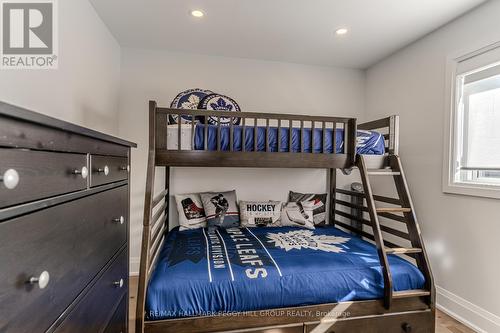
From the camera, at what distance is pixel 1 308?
19.7 inches

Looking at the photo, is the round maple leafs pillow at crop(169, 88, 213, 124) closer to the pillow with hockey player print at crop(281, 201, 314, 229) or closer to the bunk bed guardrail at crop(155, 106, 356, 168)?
the bunk bed guardrail at crop(155, 106, 356, 168)

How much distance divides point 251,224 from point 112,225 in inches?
70.7

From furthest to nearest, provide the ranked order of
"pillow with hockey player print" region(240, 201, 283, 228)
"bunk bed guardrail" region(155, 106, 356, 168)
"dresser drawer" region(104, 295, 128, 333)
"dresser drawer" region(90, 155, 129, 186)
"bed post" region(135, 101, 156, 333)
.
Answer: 1. "pillow with hockey player print" region(240, 201, 283, 228)
2. "bunk bed guardrail" region(155, 106, 356, 168)
3. "bed post" region(135, 101, 156, 333)
4. "dresser drawer" region(104, 295, 128, 333)
5. "dresser drawer" region(90, 155, 129, 186)

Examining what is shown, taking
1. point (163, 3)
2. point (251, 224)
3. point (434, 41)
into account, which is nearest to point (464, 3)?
point (434, 41)

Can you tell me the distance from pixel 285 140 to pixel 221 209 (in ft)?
3.71

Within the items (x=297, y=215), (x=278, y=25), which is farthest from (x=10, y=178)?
(x=297, y=215)

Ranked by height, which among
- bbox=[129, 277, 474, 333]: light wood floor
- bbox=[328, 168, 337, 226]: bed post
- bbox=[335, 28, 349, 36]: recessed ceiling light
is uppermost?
bbox=[335, 28, 349, 36]: recessed ceiling light

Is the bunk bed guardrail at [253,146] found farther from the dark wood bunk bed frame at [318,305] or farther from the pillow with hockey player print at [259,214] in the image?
the pillow with hockey player print at [259,214]

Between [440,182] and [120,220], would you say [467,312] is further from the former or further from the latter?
[120,220]

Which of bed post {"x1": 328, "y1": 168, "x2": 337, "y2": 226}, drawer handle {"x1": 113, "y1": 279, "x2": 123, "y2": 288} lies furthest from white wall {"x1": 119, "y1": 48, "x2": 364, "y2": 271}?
drawer handle {"x1": 113, "y1": 279, "x2": 123, "y2": 288}

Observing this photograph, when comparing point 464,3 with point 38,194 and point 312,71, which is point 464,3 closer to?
point 312,71

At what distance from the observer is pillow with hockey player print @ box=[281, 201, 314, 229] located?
2.86m

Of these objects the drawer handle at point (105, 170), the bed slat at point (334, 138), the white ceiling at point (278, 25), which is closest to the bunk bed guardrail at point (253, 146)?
the bed slat at point (334, 138)

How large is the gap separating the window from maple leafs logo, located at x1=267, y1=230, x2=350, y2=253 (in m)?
1.10
